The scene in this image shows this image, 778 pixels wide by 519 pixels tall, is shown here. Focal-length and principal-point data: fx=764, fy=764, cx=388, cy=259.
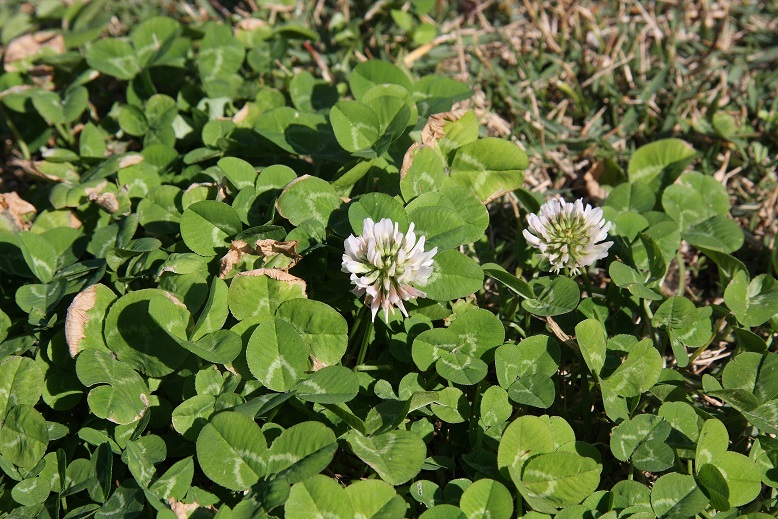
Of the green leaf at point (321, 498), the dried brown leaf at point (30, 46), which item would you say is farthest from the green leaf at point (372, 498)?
the dried brown leaf at point (30, 46)

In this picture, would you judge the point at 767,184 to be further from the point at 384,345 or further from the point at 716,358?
the point at 384,345

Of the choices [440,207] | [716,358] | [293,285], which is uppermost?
[440,207]

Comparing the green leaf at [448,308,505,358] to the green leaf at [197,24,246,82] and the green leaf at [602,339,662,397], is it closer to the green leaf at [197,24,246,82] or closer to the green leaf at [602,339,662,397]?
the green leaf at [602,339,662,397]

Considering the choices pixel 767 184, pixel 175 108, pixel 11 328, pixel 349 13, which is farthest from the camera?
pixel 349 13

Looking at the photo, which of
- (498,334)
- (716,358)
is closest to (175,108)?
(498,334)

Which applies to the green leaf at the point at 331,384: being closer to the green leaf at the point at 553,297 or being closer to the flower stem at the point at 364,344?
the flower stem at the point at 364,344

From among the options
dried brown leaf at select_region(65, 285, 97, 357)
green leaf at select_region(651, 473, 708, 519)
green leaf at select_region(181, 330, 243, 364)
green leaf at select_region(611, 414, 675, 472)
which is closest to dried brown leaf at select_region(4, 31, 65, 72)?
dried brown leaf at select_region(65, 285, 97, 357)

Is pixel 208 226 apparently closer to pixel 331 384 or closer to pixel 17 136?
pixel 331 384
